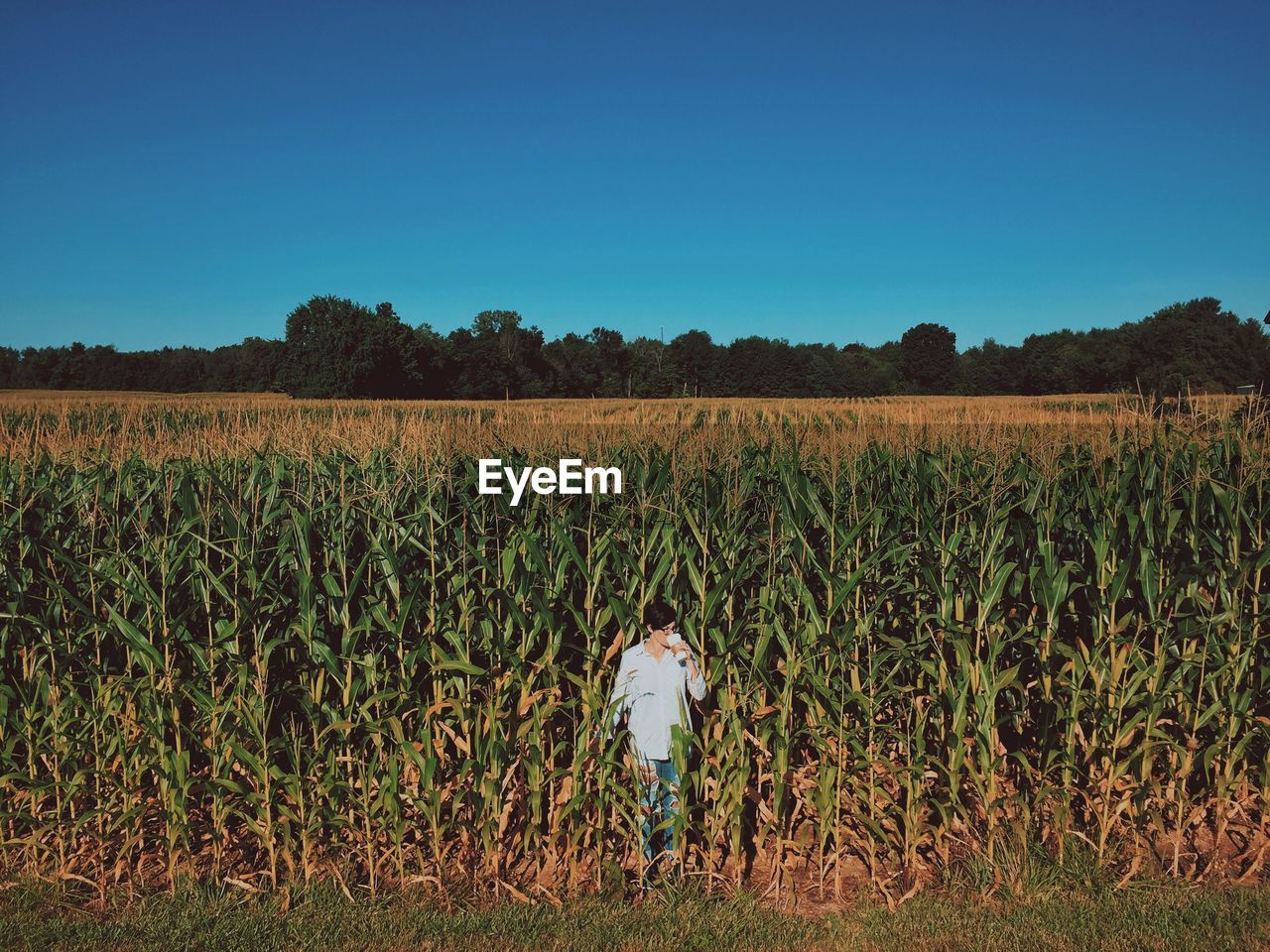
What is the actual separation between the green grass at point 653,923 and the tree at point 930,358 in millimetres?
110711

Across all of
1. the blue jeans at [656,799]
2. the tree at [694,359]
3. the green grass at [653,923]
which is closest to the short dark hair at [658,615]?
the blue jeans at [656,799]

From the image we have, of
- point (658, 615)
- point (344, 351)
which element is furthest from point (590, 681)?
point (344, 351)

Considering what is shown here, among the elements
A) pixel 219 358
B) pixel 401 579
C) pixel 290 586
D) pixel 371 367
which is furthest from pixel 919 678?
pixel 219 358

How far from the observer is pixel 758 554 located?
4.84m

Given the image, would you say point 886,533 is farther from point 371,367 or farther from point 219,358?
point 219,358

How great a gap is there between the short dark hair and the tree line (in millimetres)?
73493

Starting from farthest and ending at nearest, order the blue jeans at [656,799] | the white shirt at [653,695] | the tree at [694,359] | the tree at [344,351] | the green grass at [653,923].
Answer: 1. the tree at [694,359]
2. the tree at [344,351]
3. the blue jeans at [656,799]
4. the white shirt at [653,695]
5. the green grass at [653,923]

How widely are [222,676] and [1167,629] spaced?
645 centimetres

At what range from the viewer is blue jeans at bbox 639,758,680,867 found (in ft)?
14.9

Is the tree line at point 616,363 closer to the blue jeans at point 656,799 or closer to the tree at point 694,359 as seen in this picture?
the tree at point 694,359

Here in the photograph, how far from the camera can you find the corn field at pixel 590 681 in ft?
15.0

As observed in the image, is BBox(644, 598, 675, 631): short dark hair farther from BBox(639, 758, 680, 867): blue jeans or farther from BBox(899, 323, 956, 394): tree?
BBox(899, 323, 956, 394): tree

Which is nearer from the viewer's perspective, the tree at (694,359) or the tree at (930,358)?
the tree at (694,359)

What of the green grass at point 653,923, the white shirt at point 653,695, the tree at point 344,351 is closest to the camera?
the green grass at point 653,923
